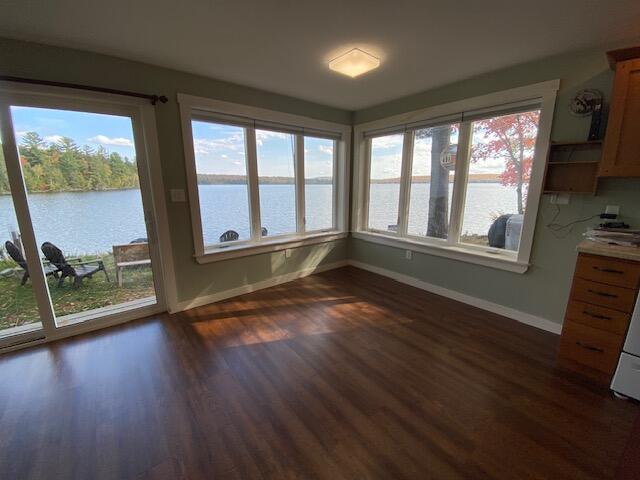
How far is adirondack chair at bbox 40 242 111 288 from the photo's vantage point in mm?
2248

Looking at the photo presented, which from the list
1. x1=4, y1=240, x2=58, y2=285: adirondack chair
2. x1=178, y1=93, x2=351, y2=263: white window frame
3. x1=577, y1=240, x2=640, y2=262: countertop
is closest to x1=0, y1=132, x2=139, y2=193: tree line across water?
x1=4, y1=240, x2=58, y2=285: adirondack chair

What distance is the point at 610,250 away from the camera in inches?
67.2

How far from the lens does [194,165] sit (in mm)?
2695

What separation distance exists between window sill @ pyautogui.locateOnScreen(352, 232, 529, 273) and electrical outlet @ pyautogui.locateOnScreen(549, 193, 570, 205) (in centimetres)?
61

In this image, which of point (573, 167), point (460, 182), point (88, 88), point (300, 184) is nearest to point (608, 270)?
point (573, 167)

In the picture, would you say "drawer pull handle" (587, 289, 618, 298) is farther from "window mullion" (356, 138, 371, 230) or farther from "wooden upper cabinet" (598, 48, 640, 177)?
"window mullion" (356, 138, 371, 230)

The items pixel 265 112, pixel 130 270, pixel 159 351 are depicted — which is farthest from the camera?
pixel 265 112

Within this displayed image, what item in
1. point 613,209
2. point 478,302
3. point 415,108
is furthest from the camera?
point 415,108

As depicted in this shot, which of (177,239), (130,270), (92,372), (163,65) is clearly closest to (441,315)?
(177,239)

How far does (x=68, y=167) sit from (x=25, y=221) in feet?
1.74

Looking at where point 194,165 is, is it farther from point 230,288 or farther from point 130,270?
point 230,288

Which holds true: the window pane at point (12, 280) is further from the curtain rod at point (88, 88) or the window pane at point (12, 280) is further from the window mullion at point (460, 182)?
the window mullion at point (460, 182)

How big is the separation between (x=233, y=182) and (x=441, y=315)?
9.00 ft

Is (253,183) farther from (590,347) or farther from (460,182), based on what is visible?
(590,347)
